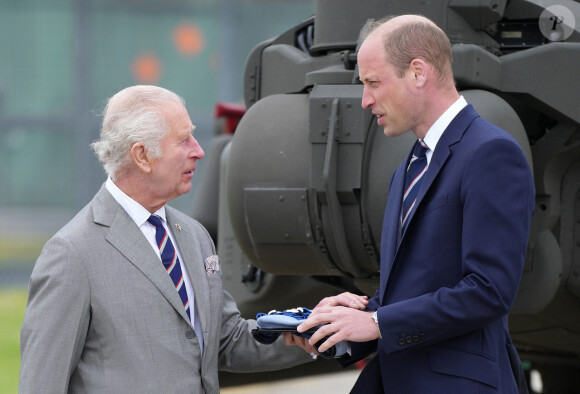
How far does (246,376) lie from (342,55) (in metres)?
2.40

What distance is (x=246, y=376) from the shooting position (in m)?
6.16

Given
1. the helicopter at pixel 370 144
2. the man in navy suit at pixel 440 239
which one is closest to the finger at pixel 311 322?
the man in navy suit at pixel 440 239

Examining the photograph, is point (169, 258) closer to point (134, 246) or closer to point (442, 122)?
point (134, 246)

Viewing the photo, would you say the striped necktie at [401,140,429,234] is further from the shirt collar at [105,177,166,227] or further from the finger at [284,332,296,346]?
the shirt collar at [105,177,166,227]

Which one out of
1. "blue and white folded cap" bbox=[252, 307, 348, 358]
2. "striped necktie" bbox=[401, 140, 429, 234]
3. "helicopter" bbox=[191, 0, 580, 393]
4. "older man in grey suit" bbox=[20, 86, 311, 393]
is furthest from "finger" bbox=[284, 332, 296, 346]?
"helicopter" bbox=[191, 0, 580, 393]

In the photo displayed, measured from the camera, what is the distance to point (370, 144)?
4.05 meters

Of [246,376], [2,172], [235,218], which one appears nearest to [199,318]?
[235,218]

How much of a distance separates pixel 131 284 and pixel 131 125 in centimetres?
42

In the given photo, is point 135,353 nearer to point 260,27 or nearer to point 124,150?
point 124,150

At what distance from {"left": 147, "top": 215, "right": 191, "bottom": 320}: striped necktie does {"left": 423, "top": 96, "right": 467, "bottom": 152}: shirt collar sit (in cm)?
75

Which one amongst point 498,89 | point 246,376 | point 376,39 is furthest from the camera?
point 246,376

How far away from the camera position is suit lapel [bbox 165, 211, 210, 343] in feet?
9.80

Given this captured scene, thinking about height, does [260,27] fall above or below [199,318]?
below

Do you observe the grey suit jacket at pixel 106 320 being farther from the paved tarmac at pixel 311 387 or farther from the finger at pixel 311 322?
the paved tarmac at pixel 311 387
